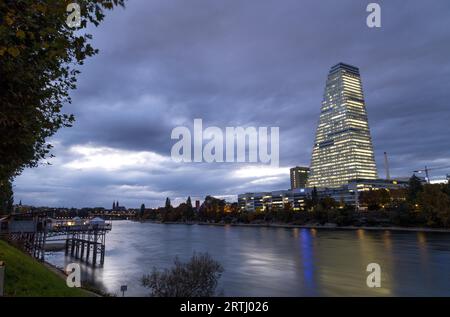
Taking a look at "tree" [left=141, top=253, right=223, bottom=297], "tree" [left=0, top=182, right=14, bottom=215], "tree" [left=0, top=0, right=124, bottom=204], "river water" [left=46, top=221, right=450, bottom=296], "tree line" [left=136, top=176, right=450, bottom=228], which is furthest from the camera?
"tree line" [left=136, top=176, right=450, bottom=228]

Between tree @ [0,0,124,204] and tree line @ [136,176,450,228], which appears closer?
tree @ [0,0,124,204]

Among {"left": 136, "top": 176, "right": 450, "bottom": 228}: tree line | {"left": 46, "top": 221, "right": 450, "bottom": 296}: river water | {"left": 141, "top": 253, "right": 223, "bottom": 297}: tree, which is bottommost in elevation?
{"left": 46, "top": 221, "right": 450, "bottom": 296}: river water

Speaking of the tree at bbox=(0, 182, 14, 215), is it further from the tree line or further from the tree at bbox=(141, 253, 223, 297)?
the tree line

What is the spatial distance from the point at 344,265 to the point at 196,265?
35.9 m

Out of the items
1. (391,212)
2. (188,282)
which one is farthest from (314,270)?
(391,212)

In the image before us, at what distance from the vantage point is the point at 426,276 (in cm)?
4181

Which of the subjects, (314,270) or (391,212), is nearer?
(314,270)

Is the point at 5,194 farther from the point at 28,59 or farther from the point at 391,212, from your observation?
the point at 391,212

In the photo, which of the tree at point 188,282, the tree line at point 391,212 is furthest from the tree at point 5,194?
the tree line at point 391,212

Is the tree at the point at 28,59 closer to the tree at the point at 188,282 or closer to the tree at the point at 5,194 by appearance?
the tree at the point at 188,282

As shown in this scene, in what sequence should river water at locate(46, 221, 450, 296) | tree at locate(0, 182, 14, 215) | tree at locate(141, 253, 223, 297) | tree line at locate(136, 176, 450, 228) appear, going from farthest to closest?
tree line at locate(136, 176, 450, 228) < river water at locate(46, 221, 450, 296) < tree at locate(0, 182, 14, 215) < tree at locate(141, 253, 223, 297)

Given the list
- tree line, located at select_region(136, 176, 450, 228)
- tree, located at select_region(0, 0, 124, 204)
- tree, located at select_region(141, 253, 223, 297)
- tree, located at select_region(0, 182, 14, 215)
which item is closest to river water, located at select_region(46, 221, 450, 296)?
tree, located at select_region(141, 253, 223, 297)
